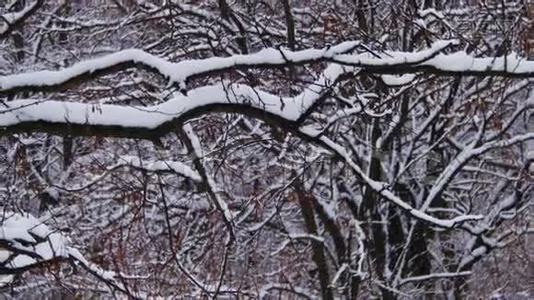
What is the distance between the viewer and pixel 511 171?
11.1m

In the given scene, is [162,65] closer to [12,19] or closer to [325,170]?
[12,19]

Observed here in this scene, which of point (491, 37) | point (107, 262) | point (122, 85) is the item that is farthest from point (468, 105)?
point (107, 262)

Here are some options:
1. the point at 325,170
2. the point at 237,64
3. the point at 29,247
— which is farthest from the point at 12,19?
the point at 325,170

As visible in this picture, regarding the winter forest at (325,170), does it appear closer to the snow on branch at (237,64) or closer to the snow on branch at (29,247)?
the snow on branch at (29,247)

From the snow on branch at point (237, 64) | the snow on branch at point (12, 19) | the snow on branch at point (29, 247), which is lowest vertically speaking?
the snow on branch at point (29, 247)

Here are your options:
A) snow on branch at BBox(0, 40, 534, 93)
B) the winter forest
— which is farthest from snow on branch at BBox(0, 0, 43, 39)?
the winter forest

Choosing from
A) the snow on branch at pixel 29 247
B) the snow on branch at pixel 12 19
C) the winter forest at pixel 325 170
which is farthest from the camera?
the winter forest at pixel 325 170

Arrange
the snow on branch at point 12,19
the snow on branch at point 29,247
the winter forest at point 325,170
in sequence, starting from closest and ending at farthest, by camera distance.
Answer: the snow on branch at point 29,247 < the snow on branch at point 12,19 < the winter forest at point 325,170

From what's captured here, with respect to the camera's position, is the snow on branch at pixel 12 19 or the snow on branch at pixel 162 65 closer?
the snow on branch at pixel 162 65

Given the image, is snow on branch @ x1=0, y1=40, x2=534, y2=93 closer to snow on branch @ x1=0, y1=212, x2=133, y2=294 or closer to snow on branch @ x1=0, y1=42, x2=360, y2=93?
snow on branch @ x1=0, y1=42, x2=360, y2=93

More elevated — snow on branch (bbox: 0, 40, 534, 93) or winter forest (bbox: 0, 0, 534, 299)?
winter forest (bbox: 0, 0, 534, 299)

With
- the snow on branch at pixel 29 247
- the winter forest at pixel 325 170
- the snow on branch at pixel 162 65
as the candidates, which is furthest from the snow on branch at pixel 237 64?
the winter forest at pixel 325 170

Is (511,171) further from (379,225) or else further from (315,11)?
(315,11)

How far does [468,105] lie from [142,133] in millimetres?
6079
